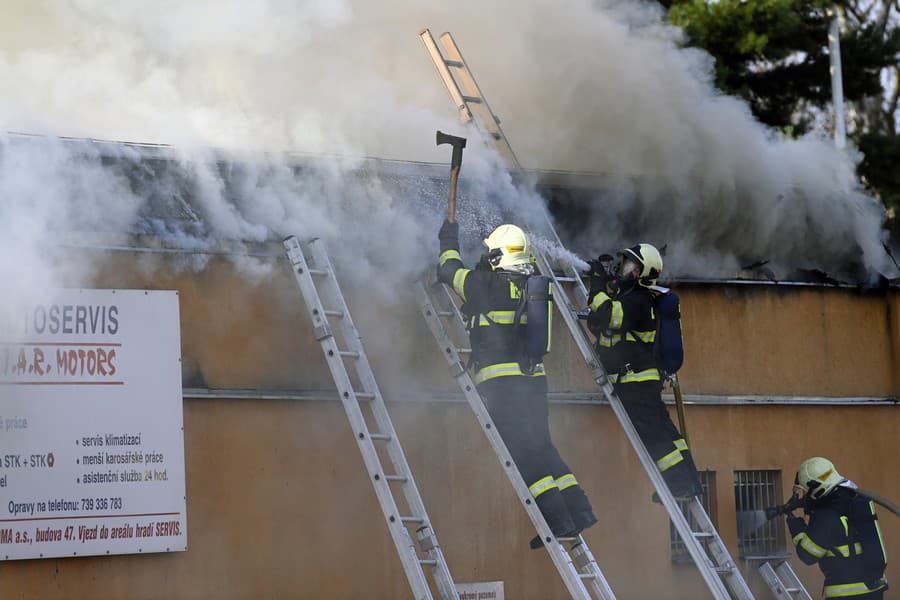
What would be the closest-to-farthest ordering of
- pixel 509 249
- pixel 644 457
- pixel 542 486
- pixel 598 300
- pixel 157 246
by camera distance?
pixel 542 486 → pixel 157 246 → pixel 509 249 → pixel 644 457 → pixel 598 300

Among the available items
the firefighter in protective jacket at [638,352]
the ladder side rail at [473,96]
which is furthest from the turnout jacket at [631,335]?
the ladder side rail at [473,96]

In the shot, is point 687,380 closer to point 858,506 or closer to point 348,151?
point 858,506

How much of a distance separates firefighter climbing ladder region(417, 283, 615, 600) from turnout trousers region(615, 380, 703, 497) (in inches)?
33.4

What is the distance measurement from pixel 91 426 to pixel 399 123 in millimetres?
3497

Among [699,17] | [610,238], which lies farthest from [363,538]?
[699,17]

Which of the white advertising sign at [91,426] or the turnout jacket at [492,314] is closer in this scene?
the white advertising sign at [91,426]

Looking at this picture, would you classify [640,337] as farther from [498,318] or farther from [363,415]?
[363,415]

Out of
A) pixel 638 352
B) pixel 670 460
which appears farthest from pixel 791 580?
pixel 638 352

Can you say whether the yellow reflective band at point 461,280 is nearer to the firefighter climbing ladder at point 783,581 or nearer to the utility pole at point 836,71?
the firefighter climbing ladder at point 783,581

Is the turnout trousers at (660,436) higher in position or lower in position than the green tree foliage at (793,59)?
lower

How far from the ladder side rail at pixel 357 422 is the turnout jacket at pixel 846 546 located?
325 centimetres

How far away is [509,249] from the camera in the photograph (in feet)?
27.8

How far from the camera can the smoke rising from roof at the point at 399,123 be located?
8.91 metres

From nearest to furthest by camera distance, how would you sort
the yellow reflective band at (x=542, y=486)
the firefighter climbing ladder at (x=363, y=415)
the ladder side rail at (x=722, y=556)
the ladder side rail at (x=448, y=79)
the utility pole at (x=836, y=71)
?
1. the firefighter climbing ladder at (x=363, y=415)
2. the yellow reflective band at (x=542, y=486)
3. the ladder side rail at (x=722, y=556)
4. the ladder side rail at (x=448, y=79)
5. the utility pole at (x=836, y=71)
